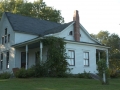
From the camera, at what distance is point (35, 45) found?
2383 centimetres

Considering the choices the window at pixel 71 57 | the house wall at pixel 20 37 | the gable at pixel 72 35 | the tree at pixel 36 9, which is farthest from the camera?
the tree at pixel 36 9

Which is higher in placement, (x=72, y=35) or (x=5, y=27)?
(x=5, y=27)

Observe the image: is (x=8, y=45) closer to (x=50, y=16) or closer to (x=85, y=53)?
(x=85, y=53)

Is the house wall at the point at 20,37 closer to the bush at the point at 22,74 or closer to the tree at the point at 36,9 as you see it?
the bush at the point at 22,74

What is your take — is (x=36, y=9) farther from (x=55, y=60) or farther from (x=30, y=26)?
(x=55, y=60)

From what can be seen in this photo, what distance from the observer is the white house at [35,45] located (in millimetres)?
Result: 24078

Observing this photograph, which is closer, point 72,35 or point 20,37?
point 72,35

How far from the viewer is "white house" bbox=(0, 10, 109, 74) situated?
24.1 meters

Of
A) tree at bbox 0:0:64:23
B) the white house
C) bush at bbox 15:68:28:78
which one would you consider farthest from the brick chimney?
tree at bbox 0:0:64:23

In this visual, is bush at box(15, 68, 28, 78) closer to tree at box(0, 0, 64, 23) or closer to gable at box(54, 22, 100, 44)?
gable at box(54, 22, 100, 44)

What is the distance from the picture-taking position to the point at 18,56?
25656mm
